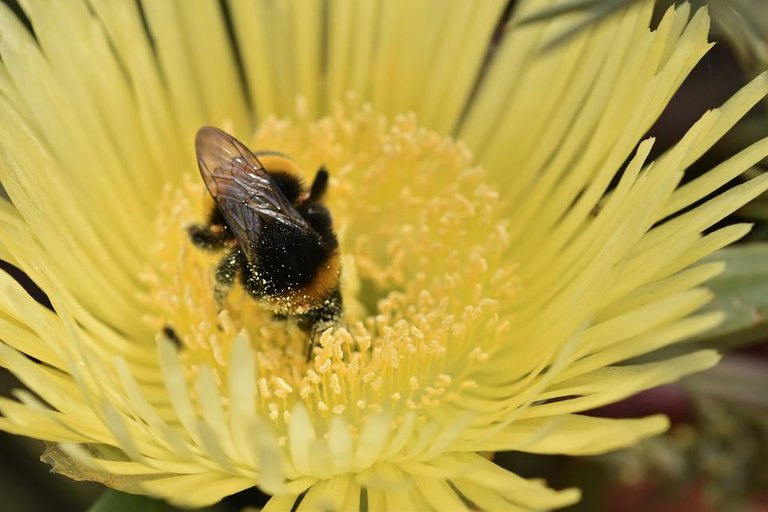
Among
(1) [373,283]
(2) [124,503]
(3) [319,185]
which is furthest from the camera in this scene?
(1) [373,283]

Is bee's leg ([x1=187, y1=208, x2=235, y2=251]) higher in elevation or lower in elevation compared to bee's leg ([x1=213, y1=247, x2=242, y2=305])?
higher

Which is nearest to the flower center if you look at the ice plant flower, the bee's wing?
the ice plant flower

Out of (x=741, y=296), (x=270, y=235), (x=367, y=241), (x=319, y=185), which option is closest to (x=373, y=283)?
(x=367, y=241)

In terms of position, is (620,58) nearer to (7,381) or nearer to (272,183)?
(272,183)

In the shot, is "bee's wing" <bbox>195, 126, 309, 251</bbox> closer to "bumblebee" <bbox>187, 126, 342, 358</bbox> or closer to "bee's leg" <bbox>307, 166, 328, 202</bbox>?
"bumblebee" <bbox>187, 126, 342, 358</bbox>

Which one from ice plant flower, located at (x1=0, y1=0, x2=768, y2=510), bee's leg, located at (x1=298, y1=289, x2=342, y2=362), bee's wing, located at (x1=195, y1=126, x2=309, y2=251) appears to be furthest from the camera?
bee's leg, located at (x1=298, y1=289, x2=342, y2=362)

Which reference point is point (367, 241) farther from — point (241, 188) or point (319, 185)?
point (241, 188)

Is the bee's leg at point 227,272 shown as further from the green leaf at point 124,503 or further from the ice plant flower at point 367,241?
the green leaf at point 124,503
